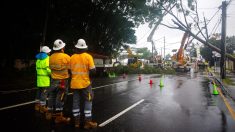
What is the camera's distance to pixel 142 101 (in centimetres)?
1093

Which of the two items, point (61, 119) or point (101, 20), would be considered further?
point (101, 20)

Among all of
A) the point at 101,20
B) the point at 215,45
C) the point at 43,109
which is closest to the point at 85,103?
the point at 43,109

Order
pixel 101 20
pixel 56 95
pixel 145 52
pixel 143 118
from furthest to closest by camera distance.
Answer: pixel 145 52
pixel 101 20
pixel 143 118
pixel 56 95

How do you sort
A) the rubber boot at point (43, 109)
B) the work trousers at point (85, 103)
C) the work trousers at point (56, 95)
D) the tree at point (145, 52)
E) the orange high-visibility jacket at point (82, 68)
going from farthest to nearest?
1. the tree at point (145, 52)
2. the rubber boot at point (43, 109)
3. the work trousers at point (56, 95)
4. the orange high-visibility jacket at point (82, 68)
5. the work trousers at point (85, 103)

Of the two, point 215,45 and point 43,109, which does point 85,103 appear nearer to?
point 43,109

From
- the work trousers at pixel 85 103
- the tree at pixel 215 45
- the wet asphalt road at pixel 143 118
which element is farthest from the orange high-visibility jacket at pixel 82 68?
the tree at pixel 215 45

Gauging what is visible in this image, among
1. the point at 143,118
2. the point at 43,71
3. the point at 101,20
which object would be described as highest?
the point at 101,20

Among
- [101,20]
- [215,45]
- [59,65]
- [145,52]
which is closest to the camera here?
[59,65]

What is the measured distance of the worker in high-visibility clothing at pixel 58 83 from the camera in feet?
22.9

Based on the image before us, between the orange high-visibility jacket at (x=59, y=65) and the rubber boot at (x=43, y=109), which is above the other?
the orange high-visibility jacket at (x=59, y=65)

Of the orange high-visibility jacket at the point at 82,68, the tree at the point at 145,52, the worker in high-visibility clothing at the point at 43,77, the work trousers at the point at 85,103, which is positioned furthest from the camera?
the tree at the point at 145,52

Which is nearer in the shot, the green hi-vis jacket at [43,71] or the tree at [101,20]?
the green hi-vis jacket at [43,71]

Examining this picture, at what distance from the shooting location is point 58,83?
705 cm

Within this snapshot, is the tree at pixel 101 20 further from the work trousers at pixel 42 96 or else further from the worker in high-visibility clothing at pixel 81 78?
the worker in high-visibility clothing at pixel 81 78
